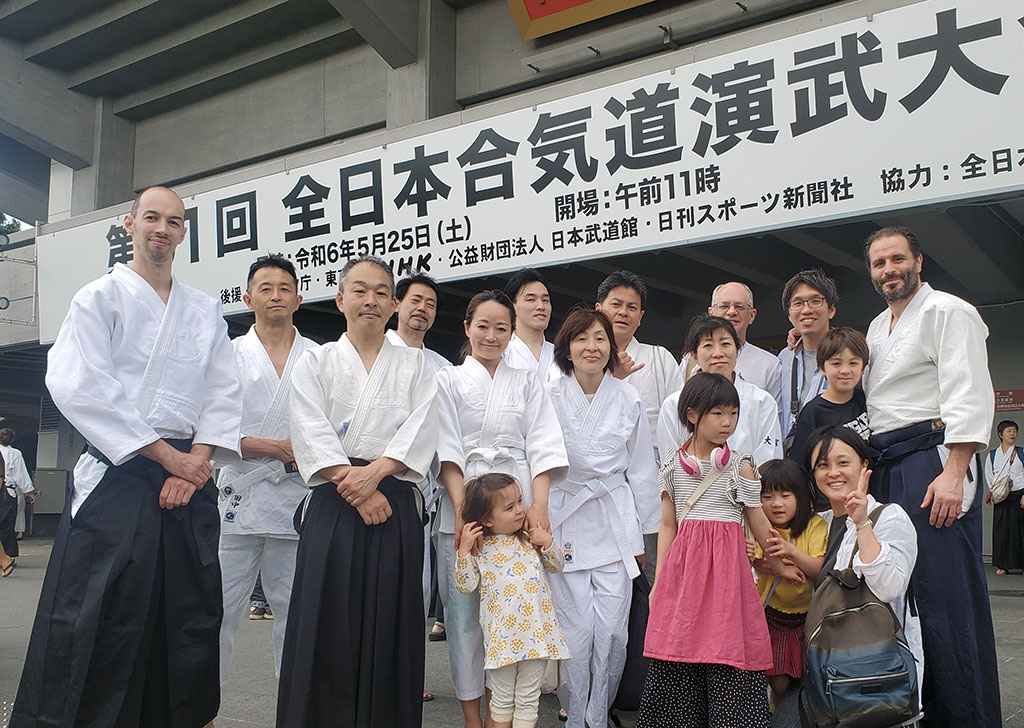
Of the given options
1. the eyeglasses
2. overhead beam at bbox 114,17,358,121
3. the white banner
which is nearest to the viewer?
the eyeglasses

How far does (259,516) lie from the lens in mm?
3652

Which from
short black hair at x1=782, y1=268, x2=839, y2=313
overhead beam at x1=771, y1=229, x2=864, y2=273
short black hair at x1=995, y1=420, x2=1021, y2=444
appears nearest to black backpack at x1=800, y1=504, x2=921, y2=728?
short black hair at x1=782, y1=268, x2=839, y2=313

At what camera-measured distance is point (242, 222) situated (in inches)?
310

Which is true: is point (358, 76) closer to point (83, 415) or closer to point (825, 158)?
point (825, 158)

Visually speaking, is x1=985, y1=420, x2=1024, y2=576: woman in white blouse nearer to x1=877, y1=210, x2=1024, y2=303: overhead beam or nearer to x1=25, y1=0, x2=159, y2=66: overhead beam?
x1=877, y1=210, x2=1024, y2=303: overhead beam

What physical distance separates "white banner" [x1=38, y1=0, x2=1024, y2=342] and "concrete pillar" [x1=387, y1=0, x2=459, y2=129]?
270 centimetres

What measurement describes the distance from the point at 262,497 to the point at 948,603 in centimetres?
273

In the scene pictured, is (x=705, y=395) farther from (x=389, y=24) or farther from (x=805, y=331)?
(x=389, y=24)

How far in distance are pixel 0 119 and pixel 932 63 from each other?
40.6 ft

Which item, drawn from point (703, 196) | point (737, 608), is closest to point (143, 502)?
point (737, 608)

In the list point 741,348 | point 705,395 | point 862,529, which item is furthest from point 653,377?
point 862,529

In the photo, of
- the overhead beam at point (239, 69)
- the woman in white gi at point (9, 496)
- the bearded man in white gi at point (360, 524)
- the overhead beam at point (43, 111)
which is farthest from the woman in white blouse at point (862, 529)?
the overhead beam at point (43, 111)

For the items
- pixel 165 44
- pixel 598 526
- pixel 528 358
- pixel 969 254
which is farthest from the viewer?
pixel 165 44

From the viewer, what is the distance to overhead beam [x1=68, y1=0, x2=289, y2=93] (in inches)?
433
